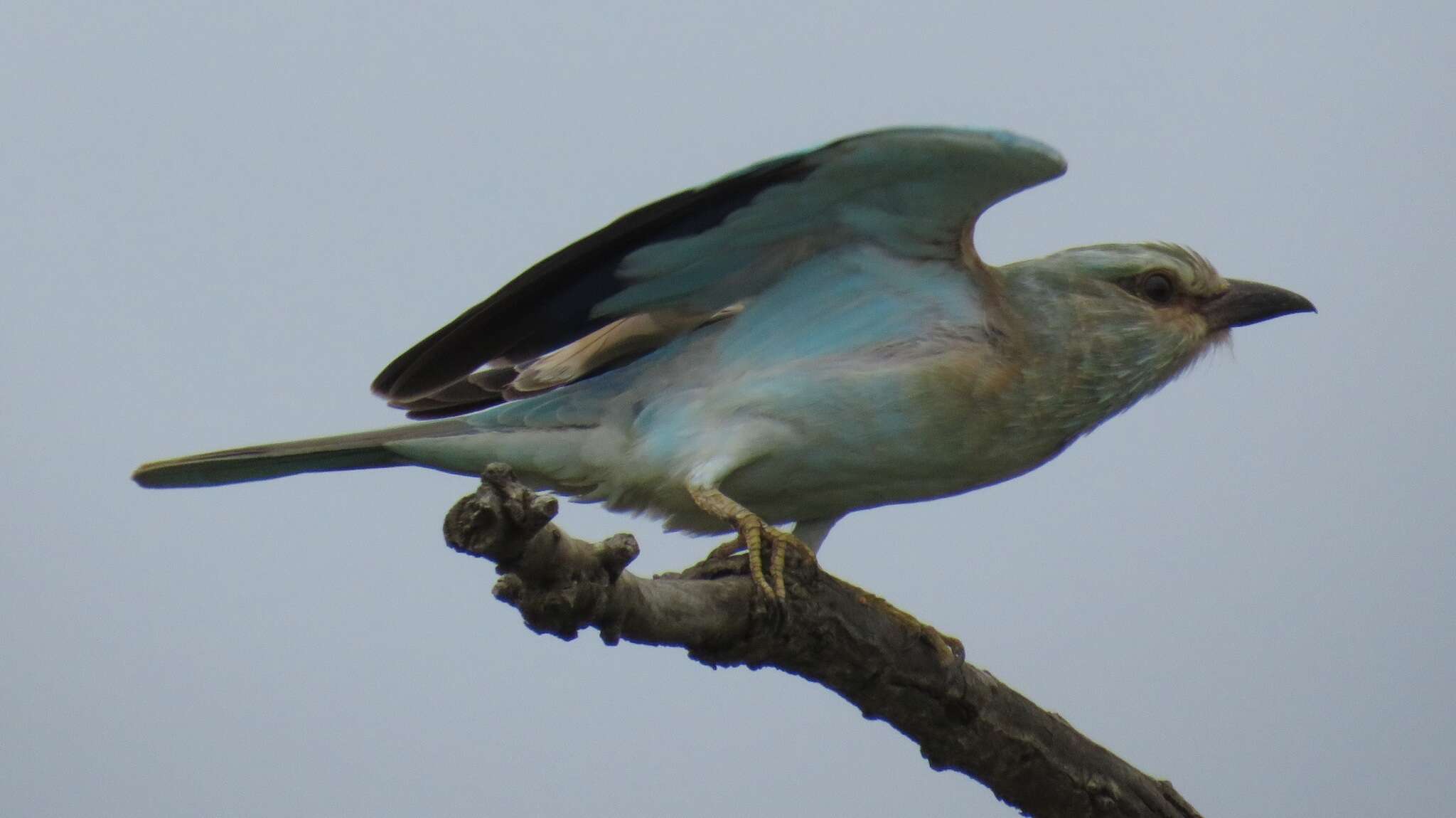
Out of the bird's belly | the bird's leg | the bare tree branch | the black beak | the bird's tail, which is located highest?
the black beak

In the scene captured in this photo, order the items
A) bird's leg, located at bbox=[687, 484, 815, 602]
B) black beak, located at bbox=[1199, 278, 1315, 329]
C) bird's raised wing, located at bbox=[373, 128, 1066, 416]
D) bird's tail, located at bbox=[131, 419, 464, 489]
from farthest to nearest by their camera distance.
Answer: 1. black beak, located at bbox=[1199, 278, 1315, 329]
2. bird's tail, located at bbox=[131, 419, 464, 489]
3. bird's raised wing, located at bbox=[373, 128, 1066, 416]
4. bird's leg, located at bbox=[687, 484, 815, 602]

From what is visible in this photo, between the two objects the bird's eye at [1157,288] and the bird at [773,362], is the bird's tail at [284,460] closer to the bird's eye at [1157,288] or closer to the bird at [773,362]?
the bird at [773,362]

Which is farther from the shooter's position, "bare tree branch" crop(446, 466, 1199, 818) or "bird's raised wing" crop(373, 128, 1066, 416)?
"bird's raised wing" crop(373, 128, 1066, 416)

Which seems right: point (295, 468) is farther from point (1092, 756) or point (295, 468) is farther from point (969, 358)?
point (1092, 756)

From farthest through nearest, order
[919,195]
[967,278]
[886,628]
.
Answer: [967,278] < [919,195] < [886,628]

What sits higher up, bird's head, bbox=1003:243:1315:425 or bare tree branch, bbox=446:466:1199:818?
bird's head, bbox=1003:243:1315:425

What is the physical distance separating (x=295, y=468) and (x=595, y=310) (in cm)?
99

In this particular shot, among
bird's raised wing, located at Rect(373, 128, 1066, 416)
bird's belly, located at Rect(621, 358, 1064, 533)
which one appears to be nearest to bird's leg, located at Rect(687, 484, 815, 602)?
bird's belly, located at Rect(621, 358, 1064, 533)

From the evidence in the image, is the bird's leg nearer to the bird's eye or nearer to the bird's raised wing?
the bird's raised wing

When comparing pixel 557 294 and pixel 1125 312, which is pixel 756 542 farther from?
pixel 1125 312

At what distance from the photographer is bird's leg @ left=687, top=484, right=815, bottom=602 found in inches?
151

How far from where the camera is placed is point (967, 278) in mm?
4762

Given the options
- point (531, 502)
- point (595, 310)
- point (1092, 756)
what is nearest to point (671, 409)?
point (595, 310)

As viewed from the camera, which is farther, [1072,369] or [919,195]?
[1072,369]
